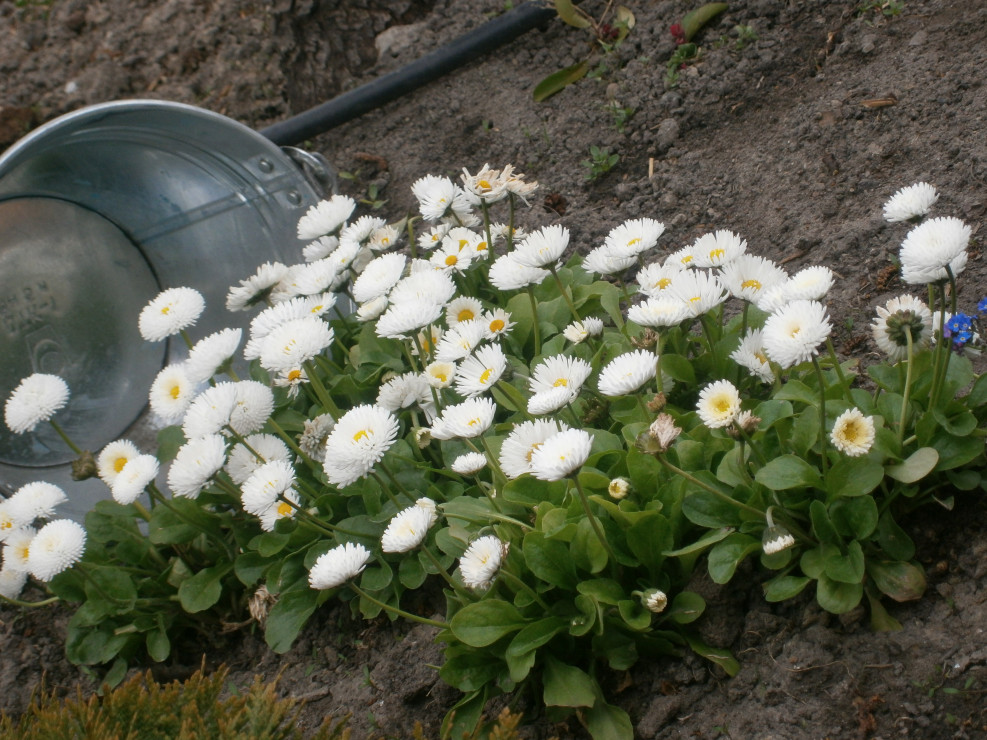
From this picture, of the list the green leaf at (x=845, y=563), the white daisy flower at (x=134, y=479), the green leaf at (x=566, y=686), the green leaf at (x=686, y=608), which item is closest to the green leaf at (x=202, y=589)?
the white daisy flower at (x=134, y=479)

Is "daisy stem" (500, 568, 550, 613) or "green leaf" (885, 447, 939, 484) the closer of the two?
"green leaf" (885, 447, 939, 484)

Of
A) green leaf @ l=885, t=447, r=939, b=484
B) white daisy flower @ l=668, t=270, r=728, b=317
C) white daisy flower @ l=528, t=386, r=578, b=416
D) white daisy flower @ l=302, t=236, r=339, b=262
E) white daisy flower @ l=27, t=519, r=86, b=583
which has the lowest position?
white daisy flower @ l=27, t=519, r=86, b=583

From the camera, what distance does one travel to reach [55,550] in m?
2.43

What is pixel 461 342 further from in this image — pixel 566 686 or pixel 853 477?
pixel 853 477

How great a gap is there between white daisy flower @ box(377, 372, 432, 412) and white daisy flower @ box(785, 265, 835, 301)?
1.00 m

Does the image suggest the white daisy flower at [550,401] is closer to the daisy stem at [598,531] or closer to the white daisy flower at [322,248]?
the daisy stem at [598,531]

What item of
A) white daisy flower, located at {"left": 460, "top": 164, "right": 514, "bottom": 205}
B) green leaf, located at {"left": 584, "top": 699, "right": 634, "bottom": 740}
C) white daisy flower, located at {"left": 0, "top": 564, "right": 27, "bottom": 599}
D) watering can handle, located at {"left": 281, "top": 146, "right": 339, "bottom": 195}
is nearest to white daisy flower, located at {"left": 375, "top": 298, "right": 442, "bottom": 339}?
white daisy flower, located at {"left": 460, "top": 164, "right": 514, "bottom": 205}

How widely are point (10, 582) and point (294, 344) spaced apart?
3.90 ft

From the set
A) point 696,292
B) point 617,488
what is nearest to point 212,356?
point 617,488

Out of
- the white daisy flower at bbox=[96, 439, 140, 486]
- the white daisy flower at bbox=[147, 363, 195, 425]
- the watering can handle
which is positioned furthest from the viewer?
the watering can handle

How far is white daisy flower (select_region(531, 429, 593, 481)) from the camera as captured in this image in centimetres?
160

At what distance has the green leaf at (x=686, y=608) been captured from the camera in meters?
1.82

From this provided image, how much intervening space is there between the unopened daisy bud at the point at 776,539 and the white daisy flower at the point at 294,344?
1151mm

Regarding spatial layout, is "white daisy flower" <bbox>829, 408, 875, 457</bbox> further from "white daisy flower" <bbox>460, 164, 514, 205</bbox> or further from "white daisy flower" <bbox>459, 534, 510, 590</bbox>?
"white daisy flower" <bbox>460, 164, 514, 205</bbox>
